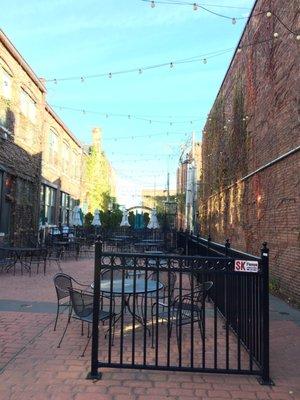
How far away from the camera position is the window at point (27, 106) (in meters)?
16.2

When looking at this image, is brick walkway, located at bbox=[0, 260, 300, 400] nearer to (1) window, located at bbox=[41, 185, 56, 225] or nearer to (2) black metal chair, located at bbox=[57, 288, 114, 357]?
(2) black metal chair, located at bbox=[57, 288, 114, 357]

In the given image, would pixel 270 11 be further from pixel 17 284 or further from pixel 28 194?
pixel 28 194

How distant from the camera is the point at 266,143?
10227 mm

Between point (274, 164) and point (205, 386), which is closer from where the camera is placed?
point (205, 386)

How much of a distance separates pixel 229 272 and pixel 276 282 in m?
5.25

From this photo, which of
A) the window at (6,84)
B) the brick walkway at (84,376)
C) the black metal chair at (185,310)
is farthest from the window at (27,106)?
the black metal chair at (185,310)

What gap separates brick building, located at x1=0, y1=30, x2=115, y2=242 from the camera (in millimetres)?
14406

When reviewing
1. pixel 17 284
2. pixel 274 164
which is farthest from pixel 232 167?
pixel 17 284

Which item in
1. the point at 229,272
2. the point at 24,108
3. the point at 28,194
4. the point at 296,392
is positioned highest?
the point at 24,108

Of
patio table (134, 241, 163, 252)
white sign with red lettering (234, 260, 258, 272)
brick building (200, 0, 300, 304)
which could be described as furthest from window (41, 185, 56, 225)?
white sign with red lettering (234, 260, 258, 272)

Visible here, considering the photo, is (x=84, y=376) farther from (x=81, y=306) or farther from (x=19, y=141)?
(x=19, y=141)

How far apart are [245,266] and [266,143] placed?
653 centimetres

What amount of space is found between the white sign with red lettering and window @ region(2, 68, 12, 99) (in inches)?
479

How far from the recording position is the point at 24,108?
648 inches
